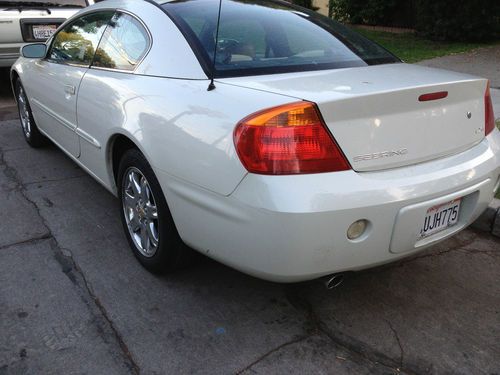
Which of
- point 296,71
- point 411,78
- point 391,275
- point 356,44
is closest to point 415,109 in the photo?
point 411,78

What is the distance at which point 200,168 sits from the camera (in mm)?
2160

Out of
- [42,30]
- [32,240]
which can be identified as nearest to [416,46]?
[42,30]

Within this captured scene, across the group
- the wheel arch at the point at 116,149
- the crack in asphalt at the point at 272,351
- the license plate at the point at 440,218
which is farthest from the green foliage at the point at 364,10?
the crack in asphalt at the point at 272,351

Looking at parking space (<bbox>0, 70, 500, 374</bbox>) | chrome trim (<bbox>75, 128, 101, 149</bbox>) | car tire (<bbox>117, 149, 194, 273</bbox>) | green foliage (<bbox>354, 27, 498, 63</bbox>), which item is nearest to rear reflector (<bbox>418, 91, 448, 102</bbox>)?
parking space (<bbox>0, 70, 500, 374</bbox>)

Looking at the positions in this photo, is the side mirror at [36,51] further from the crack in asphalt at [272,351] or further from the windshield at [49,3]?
the windshield at [49,3]

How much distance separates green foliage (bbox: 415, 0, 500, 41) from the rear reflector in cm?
1085

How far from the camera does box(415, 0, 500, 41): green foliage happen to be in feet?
38.0

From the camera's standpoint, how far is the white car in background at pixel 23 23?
6.57 metres

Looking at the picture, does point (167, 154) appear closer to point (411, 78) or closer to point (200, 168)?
point (200, 168)

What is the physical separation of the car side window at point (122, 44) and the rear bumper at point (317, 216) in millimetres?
928

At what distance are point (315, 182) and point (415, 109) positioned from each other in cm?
62

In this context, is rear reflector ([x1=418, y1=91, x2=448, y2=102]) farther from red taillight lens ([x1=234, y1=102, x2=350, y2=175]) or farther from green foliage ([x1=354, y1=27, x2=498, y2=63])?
green foliage ([x1=354, y1=27, x2=498, y2=63])

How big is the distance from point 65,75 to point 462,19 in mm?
10898

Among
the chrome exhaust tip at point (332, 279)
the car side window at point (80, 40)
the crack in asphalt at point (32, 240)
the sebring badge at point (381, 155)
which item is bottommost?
the crack in asphalt at point (32, 240)
